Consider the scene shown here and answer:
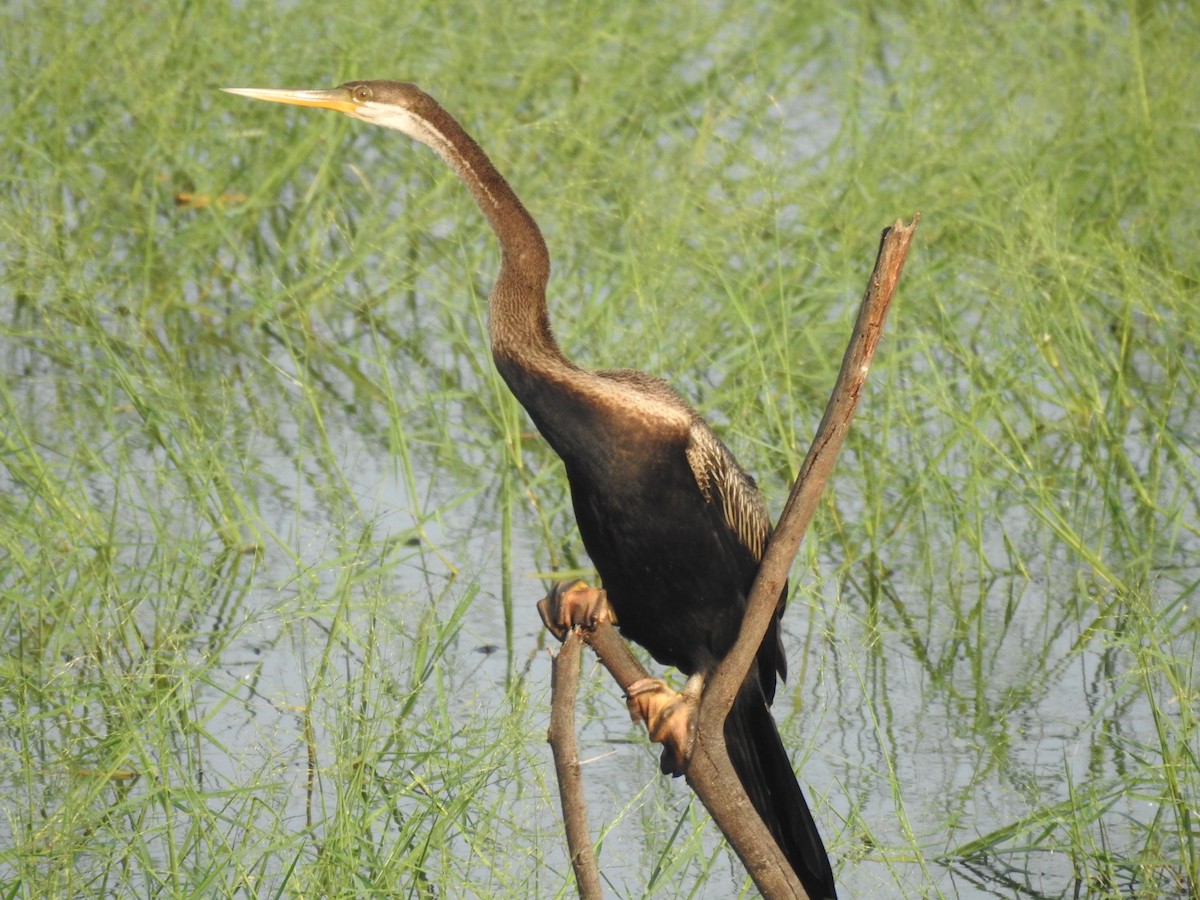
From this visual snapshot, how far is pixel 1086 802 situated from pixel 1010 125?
3.04 meters

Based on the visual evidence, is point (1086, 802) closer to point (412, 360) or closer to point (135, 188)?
point (412, 360)

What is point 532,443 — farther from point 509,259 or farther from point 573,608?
point 573,608

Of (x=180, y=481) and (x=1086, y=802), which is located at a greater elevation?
(x=180, y=481)

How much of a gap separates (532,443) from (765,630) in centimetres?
277

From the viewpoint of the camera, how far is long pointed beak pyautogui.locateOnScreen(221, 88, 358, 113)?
12.1ft

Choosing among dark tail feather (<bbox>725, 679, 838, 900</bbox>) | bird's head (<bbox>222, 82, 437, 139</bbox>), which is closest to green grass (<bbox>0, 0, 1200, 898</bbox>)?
dark tail feather (<bbox>725, 679, 838, 900</bbox>)

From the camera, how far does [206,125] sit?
6539 mm

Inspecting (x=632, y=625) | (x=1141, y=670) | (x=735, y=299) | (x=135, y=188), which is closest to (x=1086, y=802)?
(x=1141, y=670)

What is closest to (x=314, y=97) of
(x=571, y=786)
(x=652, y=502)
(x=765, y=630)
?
(x=652, y=502)

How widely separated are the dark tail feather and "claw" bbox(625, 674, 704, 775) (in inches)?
6.4

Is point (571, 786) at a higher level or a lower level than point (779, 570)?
lower

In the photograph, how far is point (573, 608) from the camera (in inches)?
122

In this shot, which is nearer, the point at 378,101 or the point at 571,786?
the point at 571,786

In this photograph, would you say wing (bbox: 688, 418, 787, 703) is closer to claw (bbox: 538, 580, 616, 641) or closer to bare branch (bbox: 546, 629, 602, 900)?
claw (bbox: 538, 580, 616, 641)
